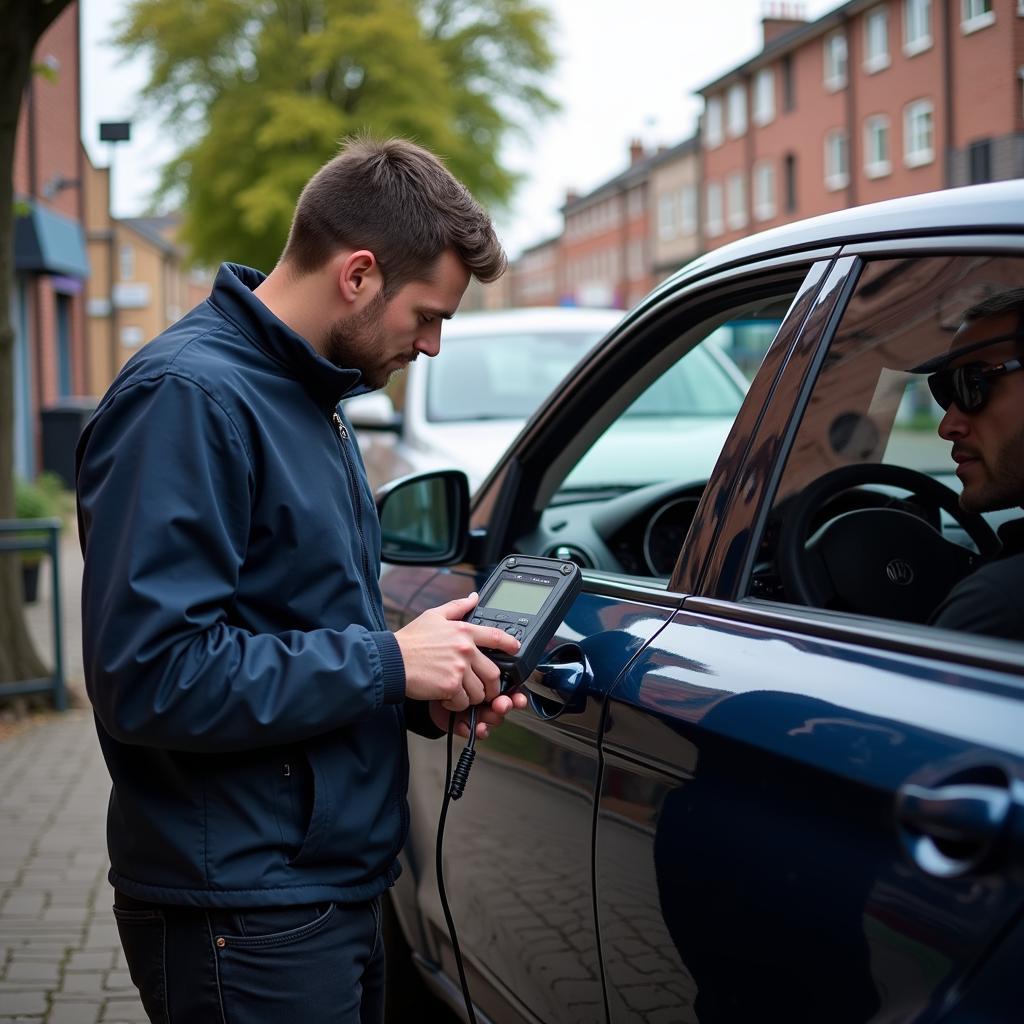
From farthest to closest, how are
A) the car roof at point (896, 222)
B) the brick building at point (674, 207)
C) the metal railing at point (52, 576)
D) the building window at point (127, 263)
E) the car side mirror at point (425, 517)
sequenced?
the building window at point (127, 263)
the brick building at point (674, 207)
the metal railing at point (52, 576)
the car side mirror at point (425, 517)
the car roof at point (896, 222)

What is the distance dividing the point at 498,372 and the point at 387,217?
6058mm

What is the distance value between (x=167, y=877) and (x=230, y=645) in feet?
1.19

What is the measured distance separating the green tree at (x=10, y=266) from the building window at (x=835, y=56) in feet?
12.9

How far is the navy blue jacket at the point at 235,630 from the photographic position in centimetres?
172

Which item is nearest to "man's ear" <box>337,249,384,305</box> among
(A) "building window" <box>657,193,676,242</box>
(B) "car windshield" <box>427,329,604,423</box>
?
(B) "car windshield" <box>427,329,604,423</box>

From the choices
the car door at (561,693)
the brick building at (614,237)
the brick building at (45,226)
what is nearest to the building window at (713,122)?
the brick building at (614,237)

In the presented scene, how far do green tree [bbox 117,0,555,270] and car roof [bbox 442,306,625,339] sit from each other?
20.8 meters

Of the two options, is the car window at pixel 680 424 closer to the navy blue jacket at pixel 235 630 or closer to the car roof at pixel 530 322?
the car roof at pixel 530 322

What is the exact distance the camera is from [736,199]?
157 feet

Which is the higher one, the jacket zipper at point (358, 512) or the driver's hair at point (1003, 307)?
the driver's hair at point (1003, 307)

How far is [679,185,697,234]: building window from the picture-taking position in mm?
61781

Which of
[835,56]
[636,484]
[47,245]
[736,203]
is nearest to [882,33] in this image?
[636,484]

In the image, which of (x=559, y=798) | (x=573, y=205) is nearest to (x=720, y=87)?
(x=559, y=798)

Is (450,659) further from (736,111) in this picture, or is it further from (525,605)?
(736,111)
